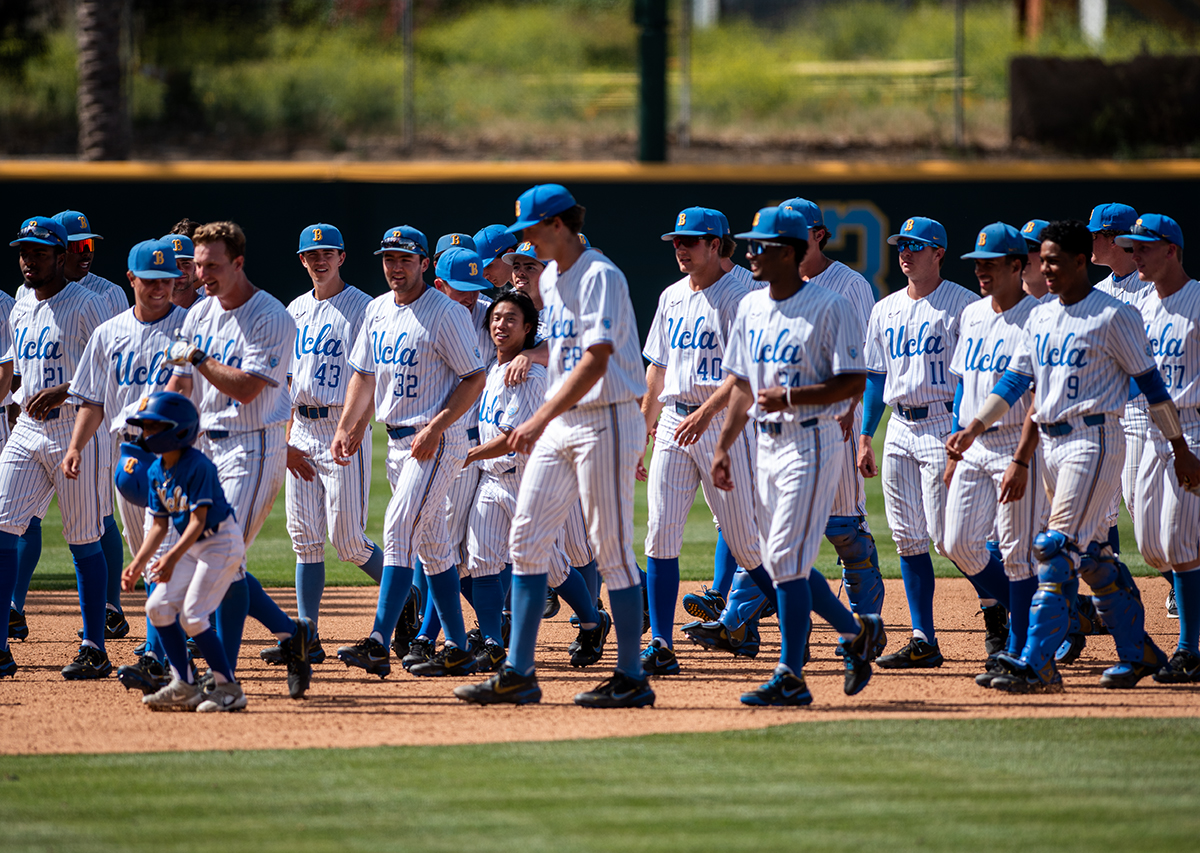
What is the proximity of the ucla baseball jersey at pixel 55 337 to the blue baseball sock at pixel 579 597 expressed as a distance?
8.60 feet

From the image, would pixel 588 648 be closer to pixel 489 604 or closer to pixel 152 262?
pixel 489 604

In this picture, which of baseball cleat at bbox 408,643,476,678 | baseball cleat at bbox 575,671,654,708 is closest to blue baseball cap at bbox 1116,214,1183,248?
baseball cleat at bbox 575,671,654,708

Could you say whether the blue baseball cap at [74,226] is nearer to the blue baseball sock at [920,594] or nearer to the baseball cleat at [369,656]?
the baseball cleat at [369,656]

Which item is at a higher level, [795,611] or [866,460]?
[866,460]

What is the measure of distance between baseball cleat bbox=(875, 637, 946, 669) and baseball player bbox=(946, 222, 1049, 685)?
0.34 metres

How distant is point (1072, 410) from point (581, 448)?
206cm

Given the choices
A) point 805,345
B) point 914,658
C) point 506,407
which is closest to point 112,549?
point 506,407

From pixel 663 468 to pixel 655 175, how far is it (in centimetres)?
1144

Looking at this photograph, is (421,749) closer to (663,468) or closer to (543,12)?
(663,468)

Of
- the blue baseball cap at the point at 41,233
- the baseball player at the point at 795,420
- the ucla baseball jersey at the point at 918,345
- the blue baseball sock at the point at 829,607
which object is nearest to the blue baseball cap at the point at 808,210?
the ucla baseball jersey at the point at 918,345

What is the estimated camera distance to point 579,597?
6883 millimetres

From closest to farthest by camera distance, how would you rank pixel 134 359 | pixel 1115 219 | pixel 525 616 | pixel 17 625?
pixel 525 616 < pixel 134 359 < pixel 1115 219 < pixel 17 625

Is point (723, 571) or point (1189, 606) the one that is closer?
point (1189, 606)

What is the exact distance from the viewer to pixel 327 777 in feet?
15.7
